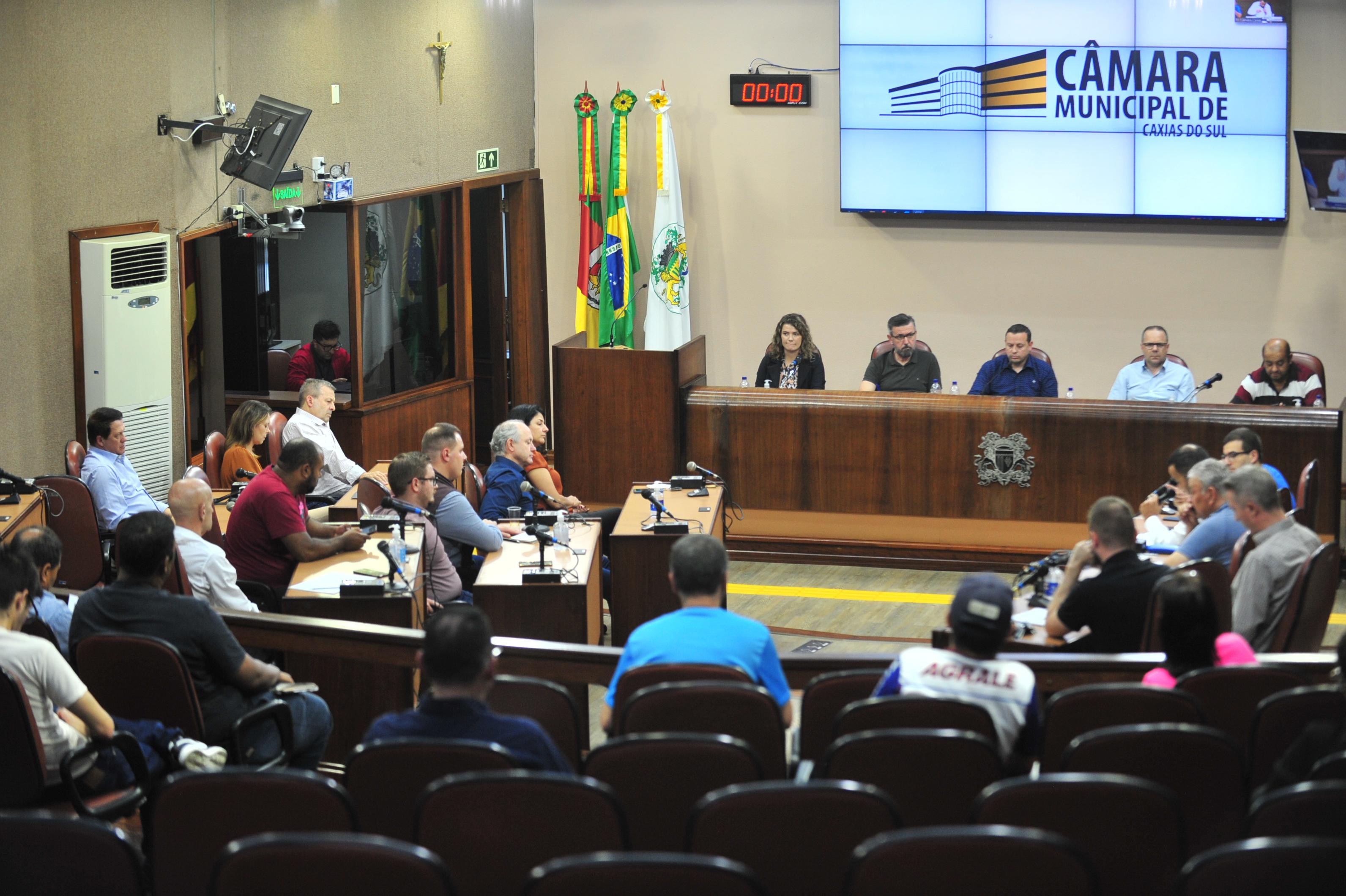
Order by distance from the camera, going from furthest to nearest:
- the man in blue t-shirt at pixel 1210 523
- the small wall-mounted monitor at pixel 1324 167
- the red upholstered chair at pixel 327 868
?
1. the small wall-mounted monitor at pixel 1324 167
2. the man in blue t-shirt at pixel 1210 523
3. the red upholstered chair at pixel 327 868

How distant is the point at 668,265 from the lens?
1046cm

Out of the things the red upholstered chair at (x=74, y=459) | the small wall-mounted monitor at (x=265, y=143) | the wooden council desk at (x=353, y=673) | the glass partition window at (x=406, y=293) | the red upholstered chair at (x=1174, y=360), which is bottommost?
the wooden council desk at (x=353, y=673)

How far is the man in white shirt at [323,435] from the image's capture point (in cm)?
747

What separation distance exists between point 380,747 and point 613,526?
446cm

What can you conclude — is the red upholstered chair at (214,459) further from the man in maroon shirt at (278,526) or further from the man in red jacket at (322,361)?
the man in red jacket at (322,361)

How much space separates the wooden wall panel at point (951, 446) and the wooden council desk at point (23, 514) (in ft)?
12.3

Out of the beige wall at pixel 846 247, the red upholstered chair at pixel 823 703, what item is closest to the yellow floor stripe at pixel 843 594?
the beige wall at pixel 846 247

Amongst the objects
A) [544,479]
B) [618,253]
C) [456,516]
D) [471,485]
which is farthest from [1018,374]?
[456,516]

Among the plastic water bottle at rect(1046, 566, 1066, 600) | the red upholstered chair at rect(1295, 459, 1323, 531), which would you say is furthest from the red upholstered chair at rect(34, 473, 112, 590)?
the red upholstered chair at rect(1295, 459, 1323, 531)

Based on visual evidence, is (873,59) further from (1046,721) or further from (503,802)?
(503,802)

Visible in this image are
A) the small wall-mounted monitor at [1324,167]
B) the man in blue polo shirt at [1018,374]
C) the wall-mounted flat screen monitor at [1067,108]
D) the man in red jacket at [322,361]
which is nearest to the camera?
the small wall-mounted monitor at [1324,167]

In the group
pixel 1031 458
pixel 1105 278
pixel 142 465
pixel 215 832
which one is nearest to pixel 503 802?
pixel 215 832

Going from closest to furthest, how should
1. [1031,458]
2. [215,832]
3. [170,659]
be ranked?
[215,832] < [170,659] < [1031,458]

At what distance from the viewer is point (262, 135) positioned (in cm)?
744
